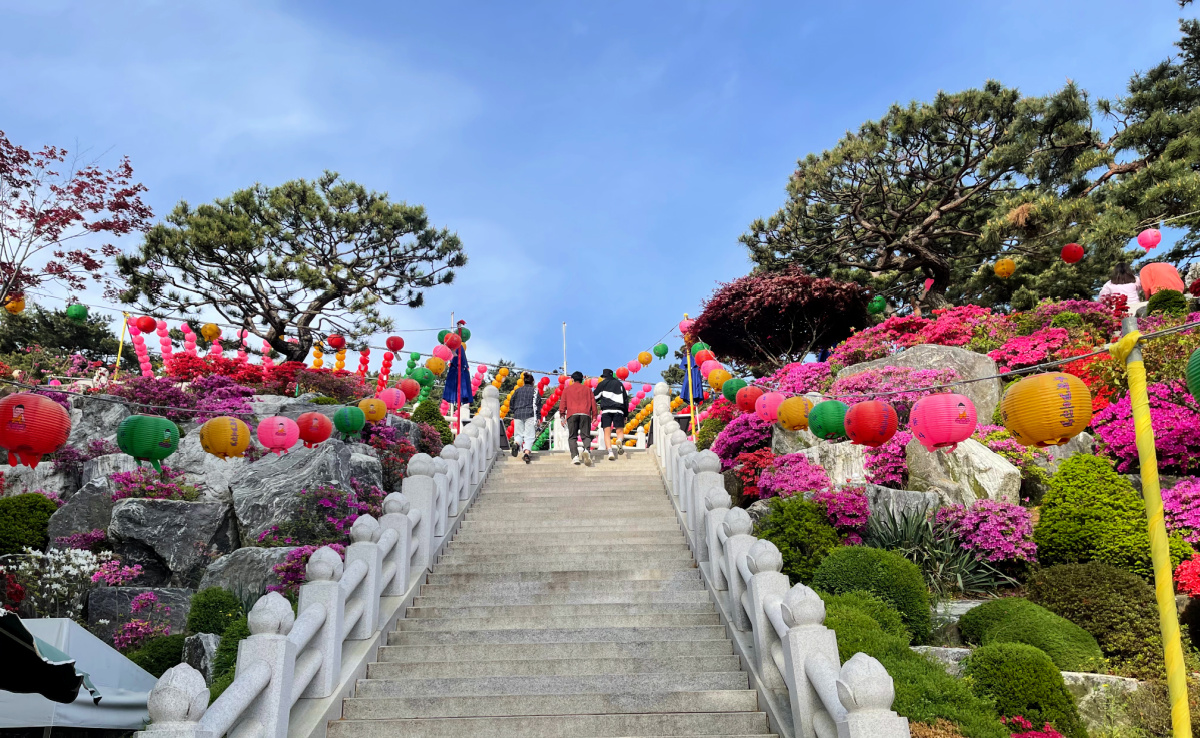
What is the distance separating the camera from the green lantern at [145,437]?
6.26m

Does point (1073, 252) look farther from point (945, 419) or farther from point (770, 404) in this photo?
point (945, 419)

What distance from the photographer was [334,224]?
20.2 meters

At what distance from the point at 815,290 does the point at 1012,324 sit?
3.83 m

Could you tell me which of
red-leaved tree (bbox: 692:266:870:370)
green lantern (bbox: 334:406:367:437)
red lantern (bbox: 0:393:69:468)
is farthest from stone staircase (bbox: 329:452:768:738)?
red-leaved tree (bbox: 692:266:870:370)

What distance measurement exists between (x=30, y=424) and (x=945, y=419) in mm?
6663

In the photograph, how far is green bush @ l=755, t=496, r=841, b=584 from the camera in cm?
716

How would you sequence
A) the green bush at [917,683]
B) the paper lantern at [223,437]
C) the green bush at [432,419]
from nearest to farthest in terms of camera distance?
1. the green bush at [917,683]
2. the paper lantern at [223,437]
3. the green bush at [432,419]

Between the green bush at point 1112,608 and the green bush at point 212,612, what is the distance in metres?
7.31

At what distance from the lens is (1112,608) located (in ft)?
19.4

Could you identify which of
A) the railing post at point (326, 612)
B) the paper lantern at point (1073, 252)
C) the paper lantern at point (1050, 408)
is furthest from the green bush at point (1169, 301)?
the railing post at point (326, 612)

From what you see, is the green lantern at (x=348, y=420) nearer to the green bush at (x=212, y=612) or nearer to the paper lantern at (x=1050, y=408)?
the green bush at (x=212, y=612)

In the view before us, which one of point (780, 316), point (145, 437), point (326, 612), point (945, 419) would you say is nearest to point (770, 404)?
point (945, 419)

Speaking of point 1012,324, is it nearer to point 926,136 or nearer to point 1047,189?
point 1047,189

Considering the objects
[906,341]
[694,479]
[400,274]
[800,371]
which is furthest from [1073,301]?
[400,274]
